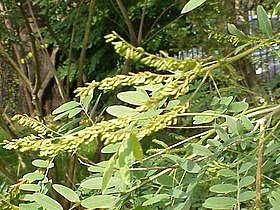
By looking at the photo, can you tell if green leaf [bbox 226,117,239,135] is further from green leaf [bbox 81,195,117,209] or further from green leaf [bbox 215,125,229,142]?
green leaf [bbox 81,195,117,209]

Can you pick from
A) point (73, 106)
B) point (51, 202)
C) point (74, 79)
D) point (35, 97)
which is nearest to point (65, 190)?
point (51, 202)

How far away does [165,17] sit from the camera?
4.97 m

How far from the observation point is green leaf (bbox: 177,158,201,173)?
84cm

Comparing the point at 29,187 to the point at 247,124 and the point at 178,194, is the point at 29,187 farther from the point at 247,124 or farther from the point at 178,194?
the point at 247,124

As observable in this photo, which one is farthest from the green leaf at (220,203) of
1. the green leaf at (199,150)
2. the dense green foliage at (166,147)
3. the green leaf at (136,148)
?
the green leaf at (136,148)

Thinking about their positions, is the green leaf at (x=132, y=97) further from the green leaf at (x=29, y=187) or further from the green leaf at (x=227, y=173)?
the green leaf at (x=29, y=187)

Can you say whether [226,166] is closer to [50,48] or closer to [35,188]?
[35,188]

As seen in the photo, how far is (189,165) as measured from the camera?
843 millimetres

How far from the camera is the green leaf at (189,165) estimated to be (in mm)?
841

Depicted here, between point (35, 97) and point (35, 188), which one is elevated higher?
point (35, 188)

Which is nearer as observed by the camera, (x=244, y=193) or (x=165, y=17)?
(x=244, y=193)

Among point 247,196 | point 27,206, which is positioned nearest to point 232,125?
point 247,196

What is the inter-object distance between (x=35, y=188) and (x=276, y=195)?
49cm

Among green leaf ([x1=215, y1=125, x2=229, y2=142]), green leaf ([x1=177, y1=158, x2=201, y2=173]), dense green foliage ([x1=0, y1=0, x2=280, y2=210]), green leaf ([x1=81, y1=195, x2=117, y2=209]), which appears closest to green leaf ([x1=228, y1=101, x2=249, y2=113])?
dense green foliage ([x1=0, y1=0, x2=280, y2=210])
